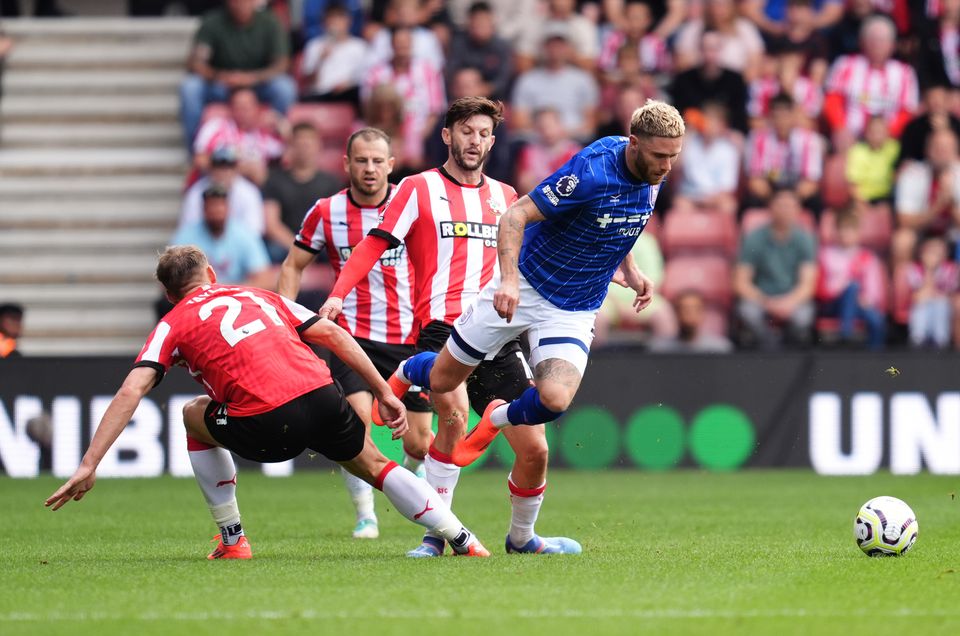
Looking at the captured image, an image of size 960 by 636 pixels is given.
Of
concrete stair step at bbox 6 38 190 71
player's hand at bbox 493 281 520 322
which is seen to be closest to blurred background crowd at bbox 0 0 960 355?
concrete stair step at bbox 6 38 190 71

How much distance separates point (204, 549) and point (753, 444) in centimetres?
720

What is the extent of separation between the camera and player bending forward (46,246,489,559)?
24.8 feet

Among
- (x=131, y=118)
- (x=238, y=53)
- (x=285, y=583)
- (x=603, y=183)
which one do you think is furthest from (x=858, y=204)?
(x=285, y=583)

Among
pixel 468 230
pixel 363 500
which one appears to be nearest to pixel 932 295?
pixel 363 500

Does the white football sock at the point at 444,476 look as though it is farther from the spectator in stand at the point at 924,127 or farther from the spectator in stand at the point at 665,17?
the spectator in stand at the point at 665,17

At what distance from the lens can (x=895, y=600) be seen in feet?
21.5

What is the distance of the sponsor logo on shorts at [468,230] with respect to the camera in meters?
8.83

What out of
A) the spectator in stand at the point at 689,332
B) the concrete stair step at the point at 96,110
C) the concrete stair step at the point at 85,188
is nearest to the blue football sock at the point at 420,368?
the spectator in stand at the point at 689,332

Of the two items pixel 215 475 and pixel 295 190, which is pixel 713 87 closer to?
pixel 295 190

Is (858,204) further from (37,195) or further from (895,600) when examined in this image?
(895,600)

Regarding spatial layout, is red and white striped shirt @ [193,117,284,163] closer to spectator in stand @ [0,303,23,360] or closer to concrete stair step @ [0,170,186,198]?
concrete stair step @ [0,170,186,198]

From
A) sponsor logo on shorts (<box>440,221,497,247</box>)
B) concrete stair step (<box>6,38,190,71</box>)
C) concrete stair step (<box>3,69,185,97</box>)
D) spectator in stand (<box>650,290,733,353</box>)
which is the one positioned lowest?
spectator in stand (<box>650,290,733,353</box>)

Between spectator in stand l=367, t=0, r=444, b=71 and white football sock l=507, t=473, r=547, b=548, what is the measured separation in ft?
31.4

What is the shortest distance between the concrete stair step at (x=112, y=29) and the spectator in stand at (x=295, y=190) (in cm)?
404
